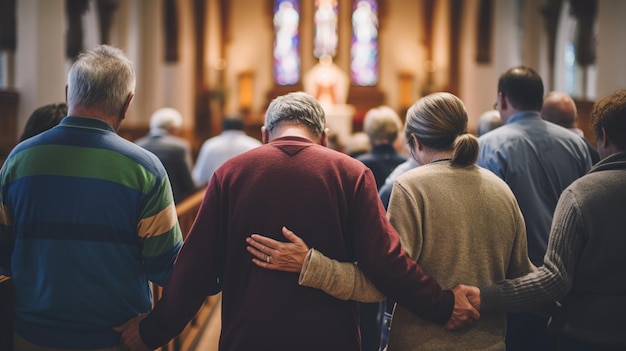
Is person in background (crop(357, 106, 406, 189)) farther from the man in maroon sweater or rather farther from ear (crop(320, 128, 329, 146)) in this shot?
the man in maroon sweater

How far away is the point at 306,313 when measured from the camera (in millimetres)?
2057

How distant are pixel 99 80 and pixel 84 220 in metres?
0.42

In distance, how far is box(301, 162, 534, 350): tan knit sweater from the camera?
216 cm

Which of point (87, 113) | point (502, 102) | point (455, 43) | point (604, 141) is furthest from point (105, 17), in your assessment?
point (604, 141)

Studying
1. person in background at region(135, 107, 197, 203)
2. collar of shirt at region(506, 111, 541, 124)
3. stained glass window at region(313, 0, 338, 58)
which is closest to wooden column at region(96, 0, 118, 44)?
person in background at region(135, 107, 197, 203)

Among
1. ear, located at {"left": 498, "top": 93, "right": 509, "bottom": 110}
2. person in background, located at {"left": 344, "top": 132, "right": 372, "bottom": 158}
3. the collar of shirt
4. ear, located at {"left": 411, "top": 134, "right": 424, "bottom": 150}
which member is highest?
ear, located at {"left": 498, "top": 93, "right": 509, "bottom": 110}

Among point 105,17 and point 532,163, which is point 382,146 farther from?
point 105,17

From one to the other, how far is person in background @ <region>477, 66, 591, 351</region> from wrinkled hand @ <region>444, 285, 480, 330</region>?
2.70ft

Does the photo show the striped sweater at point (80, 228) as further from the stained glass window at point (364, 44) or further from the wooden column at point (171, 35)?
the stained glass window at point (364, 44)

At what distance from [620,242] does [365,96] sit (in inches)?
548

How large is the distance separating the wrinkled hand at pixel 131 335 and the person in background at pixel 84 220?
0.9 inches

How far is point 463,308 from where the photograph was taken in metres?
2.11

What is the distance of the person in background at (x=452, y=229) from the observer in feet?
7.09

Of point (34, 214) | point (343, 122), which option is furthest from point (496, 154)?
point (343, 122)
